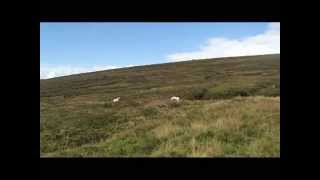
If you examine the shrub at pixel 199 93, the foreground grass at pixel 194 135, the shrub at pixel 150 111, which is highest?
the shrub at pixel 199 93

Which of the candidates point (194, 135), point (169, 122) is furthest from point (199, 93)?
point (194, 135)

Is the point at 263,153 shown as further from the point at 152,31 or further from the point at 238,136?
the point at 152,31

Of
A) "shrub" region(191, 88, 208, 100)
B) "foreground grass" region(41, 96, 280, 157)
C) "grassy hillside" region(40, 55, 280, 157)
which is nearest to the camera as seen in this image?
"foreground grass" region(41, 96, 280, 157)

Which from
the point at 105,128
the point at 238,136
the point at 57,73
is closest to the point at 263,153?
the point at 238,136

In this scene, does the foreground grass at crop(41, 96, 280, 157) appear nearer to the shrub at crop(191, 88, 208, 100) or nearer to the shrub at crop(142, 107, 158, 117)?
the shrub at crop(142, 107, 158, 117)

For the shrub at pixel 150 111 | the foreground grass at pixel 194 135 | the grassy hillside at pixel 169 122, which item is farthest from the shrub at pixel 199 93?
the foreground grass at pixel 194 135

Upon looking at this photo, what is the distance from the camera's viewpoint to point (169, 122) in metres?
13.4

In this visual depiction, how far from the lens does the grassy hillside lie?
1090cm

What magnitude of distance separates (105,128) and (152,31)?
1888 centimetres

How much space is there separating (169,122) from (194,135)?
1402 millimetres

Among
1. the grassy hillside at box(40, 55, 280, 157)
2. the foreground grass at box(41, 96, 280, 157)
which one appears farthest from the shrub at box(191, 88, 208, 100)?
the foreground grass at box(41, 96, 280, 157)

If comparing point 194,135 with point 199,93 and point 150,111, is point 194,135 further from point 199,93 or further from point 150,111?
point 199,93

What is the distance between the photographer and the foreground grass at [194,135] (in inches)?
412

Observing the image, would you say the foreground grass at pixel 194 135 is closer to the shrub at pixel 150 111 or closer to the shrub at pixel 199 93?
the shrub at pixel 150 111
